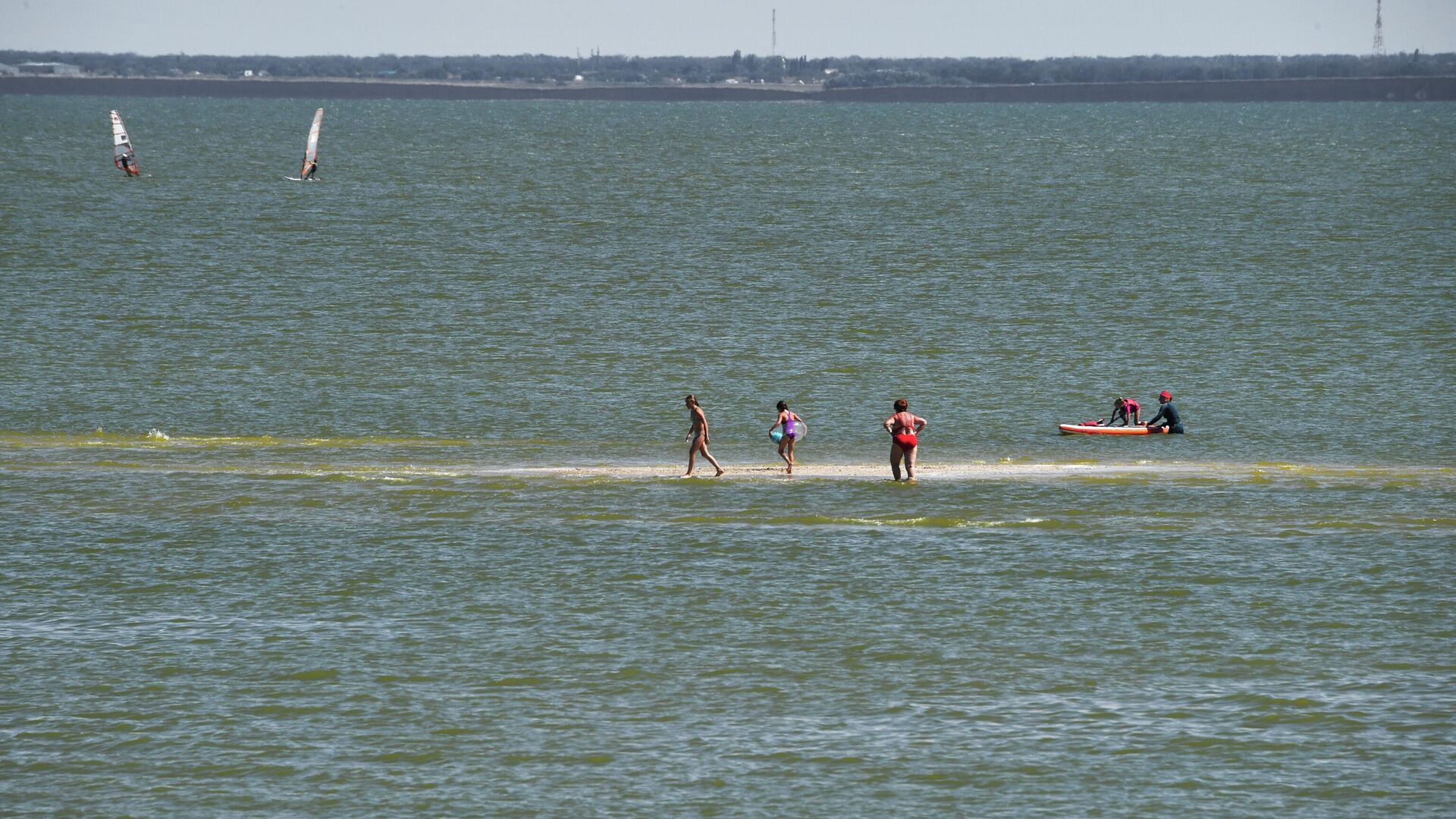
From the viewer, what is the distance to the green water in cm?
2414

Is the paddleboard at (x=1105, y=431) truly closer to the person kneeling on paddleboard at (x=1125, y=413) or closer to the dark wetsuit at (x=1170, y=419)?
the dark wetsuit at (x=1170, y=419)

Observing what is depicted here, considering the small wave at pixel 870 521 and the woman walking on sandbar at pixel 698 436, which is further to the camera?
the woman walking on sandbar at pixel 698 436

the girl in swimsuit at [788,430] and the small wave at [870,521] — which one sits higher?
the girl in swimsuit at [788,430]

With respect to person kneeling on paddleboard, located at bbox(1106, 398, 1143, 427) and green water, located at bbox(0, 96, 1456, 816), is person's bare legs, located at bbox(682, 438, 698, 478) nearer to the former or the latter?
green water, located at bbox(0, 96, 1456, 816)

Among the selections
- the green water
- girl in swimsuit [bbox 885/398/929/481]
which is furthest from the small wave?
girl in swimsuit [bbox 885/398/929/481]

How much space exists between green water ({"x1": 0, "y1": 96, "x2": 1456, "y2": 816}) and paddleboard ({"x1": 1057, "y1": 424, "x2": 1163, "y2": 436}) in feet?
2.50

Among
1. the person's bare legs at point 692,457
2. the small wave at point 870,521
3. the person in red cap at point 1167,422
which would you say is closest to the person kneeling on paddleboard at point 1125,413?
the person in red cap at point 1167,422

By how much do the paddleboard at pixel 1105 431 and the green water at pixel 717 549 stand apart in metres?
0.76

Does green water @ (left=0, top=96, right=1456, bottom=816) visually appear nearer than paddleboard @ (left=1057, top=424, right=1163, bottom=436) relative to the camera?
Yes

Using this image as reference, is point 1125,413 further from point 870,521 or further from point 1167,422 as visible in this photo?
point 870,521

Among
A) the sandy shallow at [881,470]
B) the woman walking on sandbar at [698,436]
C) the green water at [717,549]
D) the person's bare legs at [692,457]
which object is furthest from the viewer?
the sandy shallow at [881,470]

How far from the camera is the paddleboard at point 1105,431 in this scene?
4991 centimetres

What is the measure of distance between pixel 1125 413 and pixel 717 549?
19.2 metres

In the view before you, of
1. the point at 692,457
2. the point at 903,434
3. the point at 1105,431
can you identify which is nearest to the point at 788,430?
the point at 692,457
